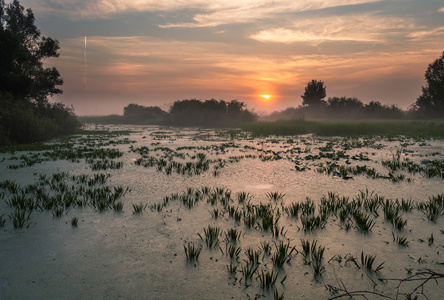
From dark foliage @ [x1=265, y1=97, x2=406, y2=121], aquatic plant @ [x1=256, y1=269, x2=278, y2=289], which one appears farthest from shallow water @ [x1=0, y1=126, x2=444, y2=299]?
dark foliage @ [x1=265, y1=97, x2=406, y2=121]

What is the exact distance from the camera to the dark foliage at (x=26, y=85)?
65.1 feet

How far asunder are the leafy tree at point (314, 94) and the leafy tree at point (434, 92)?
89.9 feet

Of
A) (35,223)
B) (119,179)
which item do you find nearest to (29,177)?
(119,179)

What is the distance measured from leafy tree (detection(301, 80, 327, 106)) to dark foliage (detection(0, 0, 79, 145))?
63.9m

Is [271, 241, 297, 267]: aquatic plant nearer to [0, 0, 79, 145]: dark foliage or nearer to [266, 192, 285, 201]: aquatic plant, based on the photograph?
[266, 192, 285, 201]: aquatic plant

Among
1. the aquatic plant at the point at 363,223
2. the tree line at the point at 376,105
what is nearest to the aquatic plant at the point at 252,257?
the aquatic plant at the point at 363,223

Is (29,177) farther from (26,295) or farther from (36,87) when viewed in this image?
(36,87)

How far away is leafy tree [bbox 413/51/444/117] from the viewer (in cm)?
4544

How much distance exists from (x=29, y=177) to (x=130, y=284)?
797cm

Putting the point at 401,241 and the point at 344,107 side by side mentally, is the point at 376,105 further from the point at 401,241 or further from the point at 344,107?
the point at 401,241

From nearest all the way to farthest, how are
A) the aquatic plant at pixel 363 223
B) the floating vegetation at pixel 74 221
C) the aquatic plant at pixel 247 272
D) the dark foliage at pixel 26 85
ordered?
the aquatic plant at pixel 247 272, the aquatic plant at pixel 363 223, the floating vegetation at pixel 74 221, the dark foliage at pixel 26 85

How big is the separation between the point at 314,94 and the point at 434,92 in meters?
32.0

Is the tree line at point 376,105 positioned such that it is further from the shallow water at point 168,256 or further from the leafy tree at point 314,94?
the shallow water at point 168,256

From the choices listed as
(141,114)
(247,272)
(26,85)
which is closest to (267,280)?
(247,272)
